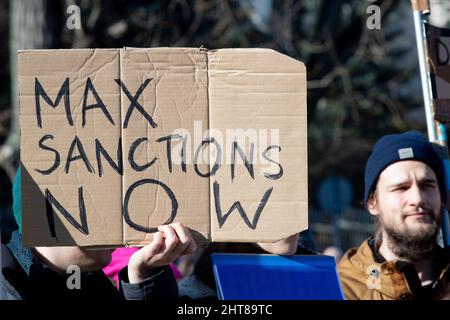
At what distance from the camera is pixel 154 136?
2.77 m

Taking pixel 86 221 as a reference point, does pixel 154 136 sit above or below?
above

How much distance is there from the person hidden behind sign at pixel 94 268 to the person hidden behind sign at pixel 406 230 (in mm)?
611

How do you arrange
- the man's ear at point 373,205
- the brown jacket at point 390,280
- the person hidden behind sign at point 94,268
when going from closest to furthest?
the person hidden behind sign at point 94,268, the brown jacket at point 390,280, the man's ear at point 373,205

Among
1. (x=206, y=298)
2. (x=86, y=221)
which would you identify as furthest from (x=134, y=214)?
(x=206, y=298)

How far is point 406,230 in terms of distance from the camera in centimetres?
340

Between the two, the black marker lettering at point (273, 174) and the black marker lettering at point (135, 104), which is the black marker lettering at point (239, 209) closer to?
the black marker lettering at point (273, 174)

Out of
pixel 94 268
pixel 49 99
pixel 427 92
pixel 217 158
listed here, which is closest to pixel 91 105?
pixel 49 99

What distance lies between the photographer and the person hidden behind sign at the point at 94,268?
272 cm

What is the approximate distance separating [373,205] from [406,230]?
0.76 feet

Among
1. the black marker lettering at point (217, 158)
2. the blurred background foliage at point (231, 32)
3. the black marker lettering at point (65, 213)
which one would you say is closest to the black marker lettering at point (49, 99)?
the black marker lettering at point (65, 213)

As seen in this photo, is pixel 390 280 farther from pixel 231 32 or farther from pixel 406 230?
pixel 231 32
